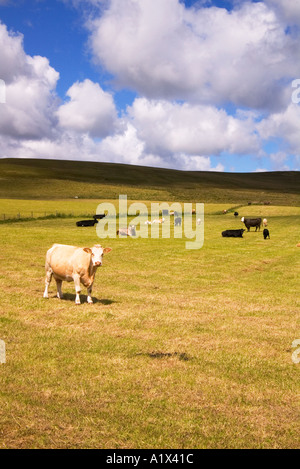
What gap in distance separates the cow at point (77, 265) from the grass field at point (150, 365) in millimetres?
747

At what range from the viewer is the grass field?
601 centimetres

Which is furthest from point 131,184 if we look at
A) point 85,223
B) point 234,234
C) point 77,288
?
point 77,288

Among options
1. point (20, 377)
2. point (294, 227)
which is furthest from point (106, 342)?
point (294, 227)

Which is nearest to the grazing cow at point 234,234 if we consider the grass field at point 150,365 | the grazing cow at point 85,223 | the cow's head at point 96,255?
the grazing cow at point 85,223

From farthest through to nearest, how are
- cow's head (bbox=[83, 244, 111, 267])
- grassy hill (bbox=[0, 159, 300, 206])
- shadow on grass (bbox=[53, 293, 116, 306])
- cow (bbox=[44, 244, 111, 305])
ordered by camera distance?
grassy hill (bbox=[0, 159, 300, 206])
shadow on grass (bbox=[53, 293, 116, 306])
cow (bbox=[44, 244, 111, 305])
cow's head (bbox=[83, 244, 111, 267])

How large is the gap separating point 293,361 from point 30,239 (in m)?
26.6

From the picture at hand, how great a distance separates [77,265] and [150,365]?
600cm

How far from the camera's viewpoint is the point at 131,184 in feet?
397

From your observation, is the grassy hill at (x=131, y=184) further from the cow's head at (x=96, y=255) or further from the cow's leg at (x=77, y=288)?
the cow's leg at (x=77, y=288)

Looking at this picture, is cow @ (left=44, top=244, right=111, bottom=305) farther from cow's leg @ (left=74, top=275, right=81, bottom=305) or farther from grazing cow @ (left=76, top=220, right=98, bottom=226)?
grazing cow @ (left=76, top=220, right=98, bottom=226)

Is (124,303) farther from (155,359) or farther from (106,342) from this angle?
(155,359)

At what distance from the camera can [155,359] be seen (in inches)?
340

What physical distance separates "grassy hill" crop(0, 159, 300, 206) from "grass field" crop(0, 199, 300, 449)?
236 feet

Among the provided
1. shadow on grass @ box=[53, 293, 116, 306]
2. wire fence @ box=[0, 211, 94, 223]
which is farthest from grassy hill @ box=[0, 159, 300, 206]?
shadow on grass @ box=[53, 293, 116, 306]
